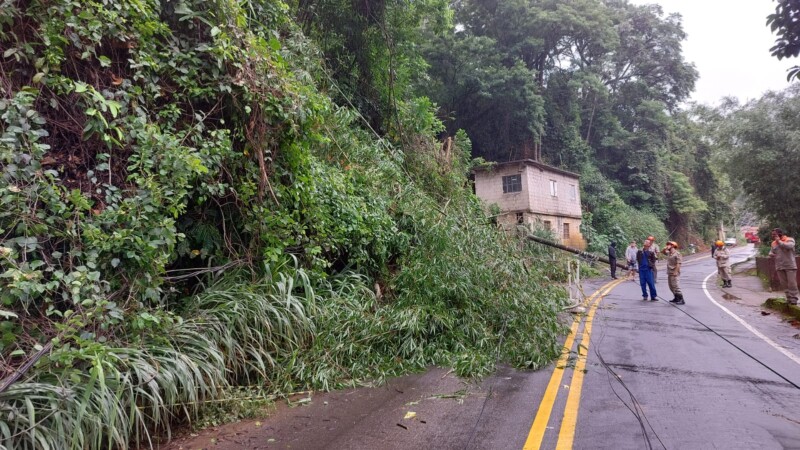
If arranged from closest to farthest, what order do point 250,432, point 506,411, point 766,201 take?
point 250,432, point 506,411, point 766,201

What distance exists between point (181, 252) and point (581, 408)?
4.40 meters

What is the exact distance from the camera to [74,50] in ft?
16.5

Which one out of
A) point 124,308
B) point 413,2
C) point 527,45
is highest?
point 527,45

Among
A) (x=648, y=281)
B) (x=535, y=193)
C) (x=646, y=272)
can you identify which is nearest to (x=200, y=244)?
(x=648, y=281)

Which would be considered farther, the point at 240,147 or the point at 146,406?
the point at 240,147

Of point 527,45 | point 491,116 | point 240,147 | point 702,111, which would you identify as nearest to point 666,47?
point 702,111

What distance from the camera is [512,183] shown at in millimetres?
30938

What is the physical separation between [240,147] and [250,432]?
336 centimetres

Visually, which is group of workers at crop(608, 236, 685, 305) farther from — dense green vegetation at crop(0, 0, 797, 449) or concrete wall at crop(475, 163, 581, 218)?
concrete wall at crop(475, 163, 581, 218)

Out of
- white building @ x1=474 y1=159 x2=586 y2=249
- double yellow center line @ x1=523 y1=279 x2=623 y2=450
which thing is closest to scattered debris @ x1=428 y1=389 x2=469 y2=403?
double yellow center line @ x1=523 y1=279 x2=623 y2=450

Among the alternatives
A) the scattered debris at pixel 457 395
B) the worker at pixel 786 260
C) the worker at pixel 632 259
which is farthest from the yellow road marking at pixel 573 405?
the worker at pixel 632 259

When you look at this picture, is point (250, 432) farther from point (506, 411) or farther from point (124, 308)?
point (506, 411)

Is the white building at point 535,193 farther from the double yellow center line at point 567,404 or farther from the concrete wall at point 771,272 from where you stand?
the double yellow center line at point 567,404

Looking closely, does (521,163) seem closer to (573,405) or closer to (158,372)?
(573,405)
